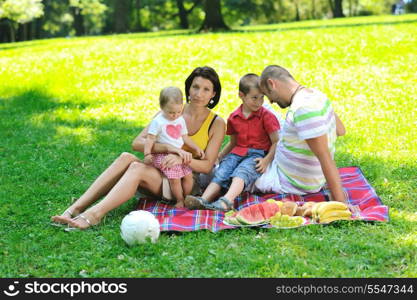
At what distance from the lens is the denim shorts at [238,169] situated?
5.49 meters

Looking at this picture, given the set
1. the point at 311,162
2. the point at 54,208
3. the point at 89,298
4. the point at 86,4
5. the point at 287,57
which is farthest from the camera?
the point at 86,4

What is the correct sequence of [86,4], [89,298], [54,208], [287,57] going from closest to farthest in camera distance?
[89,298], [54,208], [287,57], [86,4]

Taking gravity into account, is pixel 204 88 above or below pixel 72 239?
above

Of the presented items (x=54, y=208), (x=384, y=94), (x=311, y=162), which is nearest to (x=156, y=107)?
(x=384, y=94)

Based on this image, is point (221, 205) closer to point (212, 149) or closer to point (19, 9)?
point (212, 149)

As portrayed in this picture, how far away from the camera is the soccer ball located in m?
4.47

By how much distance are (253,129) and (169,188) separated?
0.95 metres

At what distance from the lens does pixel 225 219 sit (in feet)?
16.2

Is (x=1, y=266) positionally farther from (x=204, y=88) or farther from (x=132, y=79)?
(x=132, y=79)

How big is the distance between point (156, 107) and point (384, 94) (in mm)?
3900

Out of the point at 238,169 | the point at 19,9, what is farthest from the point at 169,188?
the point at 19,9

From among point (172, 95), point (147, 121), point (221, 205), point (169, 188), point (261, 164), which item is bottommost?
point (147, 121)

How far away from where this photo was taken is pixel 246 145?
5.70 metres

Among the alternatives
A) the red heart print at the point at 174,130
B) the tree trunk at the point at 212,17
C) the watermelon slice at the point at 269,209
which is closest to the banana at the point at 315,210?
the watermelon slice at the point at 269,209
